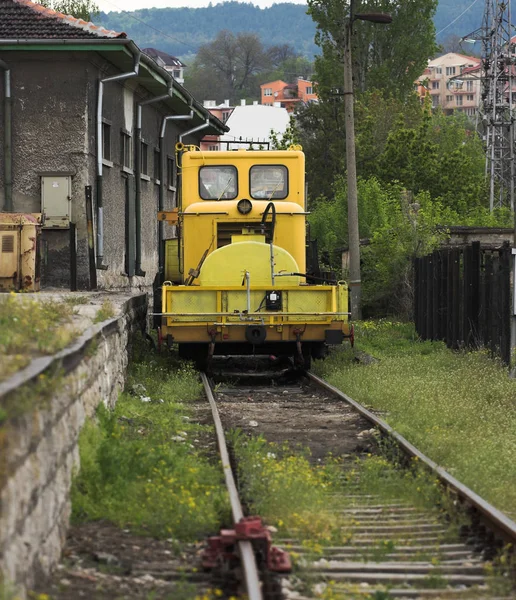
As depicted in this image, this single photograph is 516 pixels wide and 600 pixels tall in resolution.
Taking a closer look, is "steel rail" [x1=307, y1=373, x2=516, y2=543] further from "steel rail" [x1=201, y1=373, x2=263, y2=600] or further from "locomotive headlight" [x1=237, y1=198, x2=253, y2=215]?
"locomotive headlight" [x1=237, y1=198, x2=253, y2=215]

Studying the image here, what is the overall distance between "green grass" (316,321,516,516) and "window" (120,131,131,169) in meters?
7.74

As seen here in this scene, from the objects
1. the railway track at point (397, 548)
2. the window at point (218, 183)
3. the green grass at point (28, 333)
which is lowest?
the railway track at point (397, 548)

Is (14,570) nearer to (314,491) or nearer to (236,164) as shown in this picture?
(314,491)

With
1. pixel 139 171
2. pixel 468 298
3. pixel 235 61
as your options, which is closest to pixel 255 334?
pixel 468 298

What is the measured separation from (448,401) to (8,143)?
489 inches

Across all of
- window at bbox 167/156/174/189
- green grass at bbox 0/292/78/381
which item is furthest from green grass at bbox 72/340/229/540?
window at bbox 167/156/174/189

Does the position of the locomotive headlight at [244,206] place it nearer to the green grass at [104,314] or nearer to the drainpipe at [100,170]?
the green grass at [104,314]

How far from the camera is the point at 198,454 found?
9.87m

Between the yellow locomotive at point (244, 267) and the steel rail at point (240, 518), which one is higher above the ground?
the yellow locomotive at point (244, 267)

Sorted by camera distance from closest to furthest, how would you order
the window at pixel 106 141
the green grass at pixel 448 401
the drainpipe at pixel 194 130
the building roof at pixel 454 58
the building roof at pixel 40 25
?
the green grass at pixel 448 401
the building roof at pixel 40 25
the window at pixel 106 141
the drainpipe at pixel 194 130
the building roof at pixel 454 58

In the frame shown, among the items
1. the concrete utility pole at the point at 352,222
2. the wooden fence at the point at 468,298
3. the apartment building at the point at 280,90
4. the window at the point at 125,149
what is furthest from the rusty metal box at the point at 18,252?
the apartment building at the point at 280,90

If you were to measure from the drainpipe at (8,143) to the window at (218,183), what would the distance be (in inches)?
221

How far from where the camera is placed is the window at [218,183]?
1828 centimetres

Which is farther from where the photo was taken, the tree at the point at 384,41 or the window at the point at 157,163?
the tree at the point at 384,41
